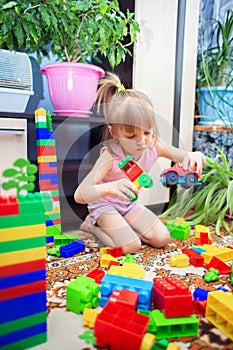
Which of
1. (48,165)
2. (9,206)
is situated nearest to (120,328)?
(9,206)

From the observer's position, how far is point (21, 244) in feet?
1.74

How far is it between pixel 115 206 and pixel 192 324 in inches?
22.5

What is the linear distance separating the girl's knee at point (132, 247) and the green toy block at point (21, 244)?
51 centimetres

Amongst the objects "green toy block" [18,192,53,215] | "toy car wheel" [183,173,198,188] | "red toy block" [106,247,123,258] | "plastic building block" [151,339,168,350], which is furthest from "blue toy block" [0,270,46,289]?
"toy car wheel" [183,173,198,188]

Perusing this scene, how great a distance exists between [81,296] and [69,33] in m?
0.90

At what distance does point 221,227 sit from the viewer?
1.34 m

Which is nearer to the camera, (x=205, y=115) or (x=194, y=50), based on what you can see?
(x=194, y=50)

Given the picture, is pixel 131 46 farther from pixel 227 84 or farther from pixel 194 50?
pixel 227 84

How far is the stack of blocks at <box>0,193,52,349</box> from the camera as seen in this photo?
520 mm

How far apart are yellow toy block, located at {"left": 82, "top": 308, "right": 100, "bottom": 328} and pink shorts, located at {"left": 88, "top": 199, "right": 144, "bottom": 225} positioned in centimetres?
50

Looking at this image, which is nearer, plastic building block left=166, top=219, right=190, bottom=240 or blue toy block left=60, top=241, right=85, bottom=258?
blue toy block left=60, top=241, right=85, bottom=258

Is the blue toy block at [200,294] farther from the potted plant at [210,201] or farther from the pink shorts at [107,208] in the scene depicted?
the potted plant at [210,201]

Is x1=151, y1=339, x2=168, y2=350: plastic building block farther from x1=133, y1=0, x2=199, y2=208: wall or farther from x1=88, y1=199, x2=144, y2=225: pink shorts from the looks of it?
x1=133, y1=0, x2=199, y2=208: wall

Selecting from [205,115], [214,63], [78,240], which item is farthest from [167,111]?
[78,240]
